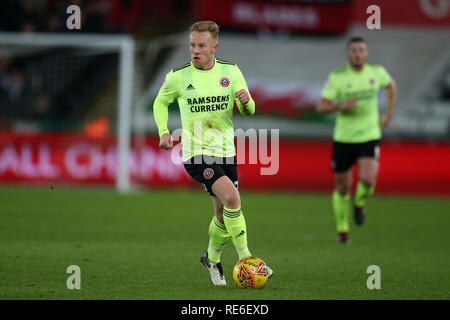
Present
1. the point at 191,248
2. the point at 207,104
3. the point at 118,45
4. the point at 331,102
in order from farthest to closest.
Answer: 1. the point at 118,45
2. the point at 331,102
3. the point at 191,248
4. the point at 207,104

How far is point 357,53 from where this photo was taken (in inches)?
434

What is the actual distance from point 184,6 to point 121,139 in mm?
10225

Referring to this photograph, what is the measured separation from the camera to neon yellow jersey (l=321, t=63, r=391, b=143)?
11.2 m

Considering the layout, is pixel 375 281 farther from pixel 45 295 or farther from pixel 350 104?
pixel 350 104

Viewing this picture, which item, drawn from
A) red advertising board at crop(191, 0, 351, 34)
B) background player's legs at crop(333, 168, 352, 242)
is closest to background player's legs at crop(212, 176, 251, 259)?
background player's legs at crop(333, 168, 352, 242)

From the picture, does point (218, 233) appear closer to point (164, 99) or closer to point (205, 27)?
point (164, 99)

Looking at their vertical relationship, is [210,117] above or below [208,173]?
above

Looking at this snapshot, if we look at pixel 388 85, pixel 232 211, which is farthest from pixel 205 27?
pixel 388 85

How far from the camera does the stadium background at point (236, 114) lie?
19859 mm

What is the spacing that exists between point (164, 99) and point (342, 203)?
13.9 feet

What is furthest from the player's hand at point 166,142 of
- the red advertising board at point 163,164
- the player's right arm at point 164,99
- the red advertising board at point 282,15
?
the red advertising board at point 282,15

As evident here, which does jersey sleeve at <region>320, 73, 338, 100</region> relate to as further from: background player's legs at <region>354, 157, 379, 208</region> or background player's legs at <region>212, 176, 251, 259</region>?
background player's legs at <region>212, 176, 251, 259</region>

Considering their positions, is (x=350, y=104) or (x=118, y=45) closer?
(x=350, y=104)

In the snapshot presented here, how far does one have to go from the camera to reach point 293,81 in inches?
1094
